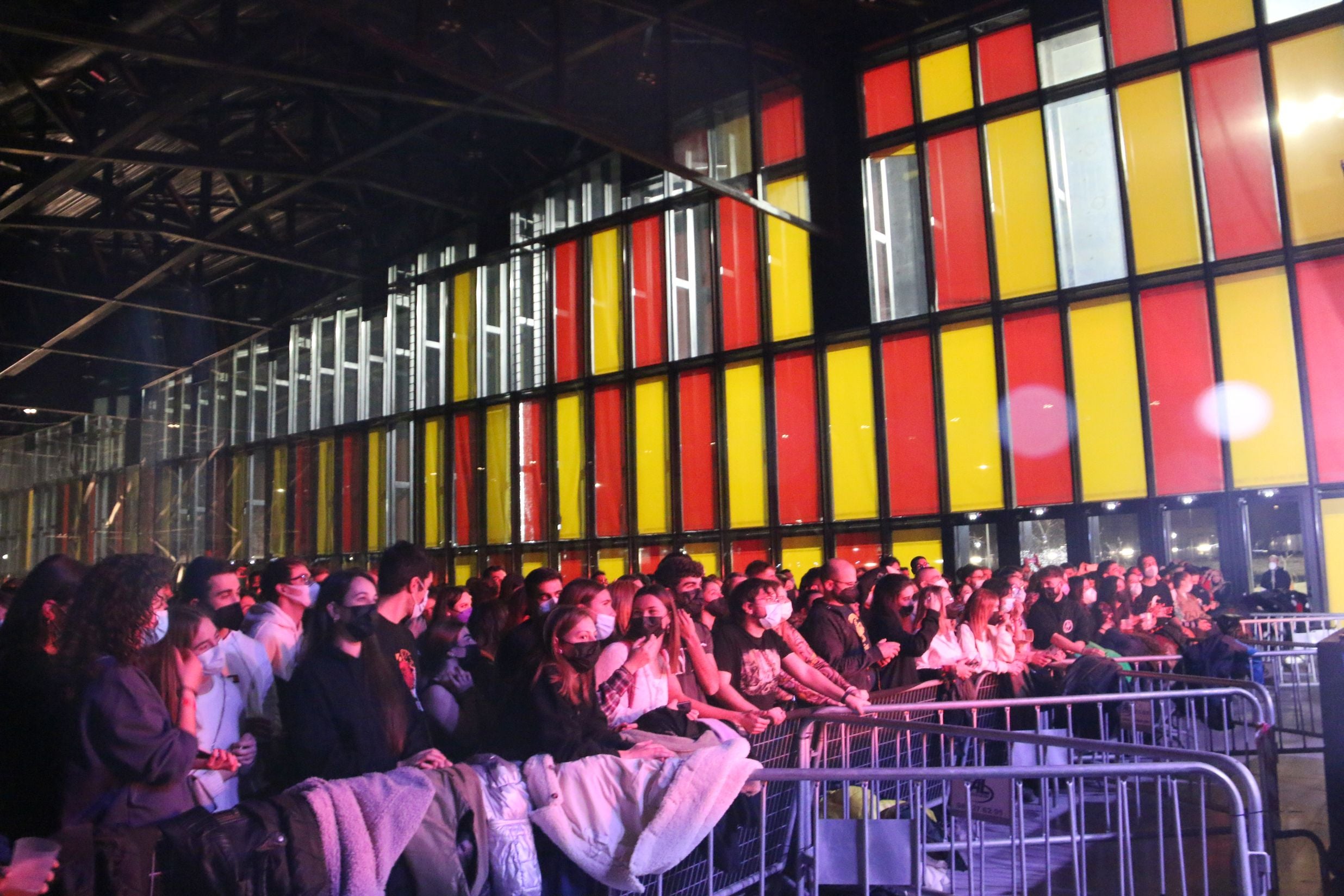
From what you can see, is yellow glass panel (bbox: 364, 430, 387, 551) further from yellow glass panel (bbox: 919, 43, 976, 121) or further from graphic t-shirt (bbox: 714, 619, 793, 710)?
graphic t-shirt (bbox: 714, 619, 793, 710)

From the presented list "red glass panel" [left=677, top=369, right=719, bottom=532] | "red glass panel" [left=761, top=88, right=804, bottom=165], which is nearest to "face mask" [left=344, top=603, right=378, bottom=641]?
"red glass panel" [left=677, top=369, right=719, bottom=532]

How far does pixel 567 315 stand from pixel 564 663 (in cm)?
1728

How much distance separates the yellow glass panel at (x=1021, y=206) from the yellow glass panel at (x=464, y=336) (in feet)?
38.0

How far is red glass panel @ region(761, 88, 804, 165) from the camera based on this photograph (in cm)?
1775

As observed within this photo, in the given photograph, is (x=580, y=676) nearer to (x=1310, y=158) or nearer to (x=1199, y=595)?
(x=1199, y=595)

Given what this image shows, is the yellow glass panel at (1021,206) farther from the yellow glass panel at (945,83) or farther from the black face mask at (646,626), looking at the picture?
the black face mask at (646,626)

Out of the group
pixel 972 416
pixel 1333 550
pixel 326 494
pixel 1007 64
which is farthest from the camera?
pixel 326 494

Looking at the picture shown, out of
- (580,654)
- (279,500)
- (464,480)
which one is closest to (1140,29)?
(580,654)

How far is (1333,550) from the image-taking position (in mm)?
13125

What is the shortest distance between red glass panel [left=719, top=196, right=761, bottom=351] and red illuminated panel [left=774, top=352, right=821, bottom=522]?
0.96m

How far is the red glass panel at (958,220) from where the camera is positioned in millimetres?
16000

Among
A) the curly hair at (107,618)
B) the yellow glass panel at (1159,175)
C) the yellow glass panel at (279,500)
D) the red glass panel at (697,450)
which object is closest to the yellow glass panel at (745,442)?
the red glass panel at (697,450)

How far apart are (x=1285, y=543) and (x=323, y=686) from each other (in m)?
13.1

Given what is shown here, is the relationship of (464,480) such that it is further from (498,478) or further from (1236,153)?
(1236,153)
